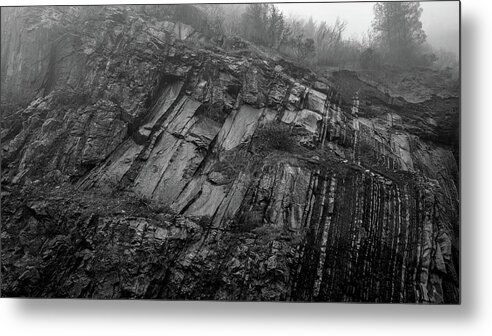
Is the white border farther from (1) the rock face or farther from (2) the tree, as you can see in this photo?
(2) the tree

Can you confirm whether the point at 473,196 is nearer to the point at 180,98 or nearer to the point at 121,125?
the point at 180,98

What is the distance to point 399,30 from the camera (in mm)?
4664

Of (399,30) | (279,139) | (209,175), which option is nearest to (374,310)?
(279,139)

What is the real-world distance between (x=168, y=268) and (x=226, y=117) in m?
1.48

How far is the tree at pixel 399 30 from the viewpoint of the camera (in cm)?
465

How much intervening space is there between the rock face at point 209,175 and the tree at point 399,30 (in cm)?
36

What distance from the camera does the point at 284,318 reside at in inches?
185

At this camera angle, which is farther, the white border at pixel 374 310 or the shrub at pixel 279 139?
the shrub at pixel 279 139

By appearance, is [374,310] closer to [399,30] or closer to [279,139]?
[279,139]

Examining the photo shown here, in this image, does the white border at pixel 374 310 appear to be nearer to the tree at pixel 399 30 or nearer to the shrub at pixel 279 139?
the tree at pixel 399 30

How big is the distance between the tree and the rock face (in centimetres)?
36

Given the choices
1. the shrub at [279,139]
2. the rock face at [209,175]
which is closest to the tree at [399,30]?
the rock face at [209,175]


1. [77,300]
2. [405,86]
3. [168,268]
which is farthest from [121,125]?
[405,86]

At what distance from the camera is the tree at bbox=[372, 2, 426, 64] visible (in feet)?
15.3
